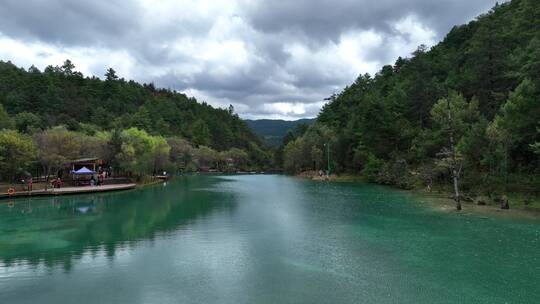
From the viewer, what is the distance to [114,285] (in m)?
12.7

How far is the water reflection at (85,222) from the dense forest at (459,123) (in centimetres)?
1906

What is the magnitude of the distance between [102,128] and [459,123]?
2937 inches

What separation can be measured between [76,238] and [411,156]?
147 feet

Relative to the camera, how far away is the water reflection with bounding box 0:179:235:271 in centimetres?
1739

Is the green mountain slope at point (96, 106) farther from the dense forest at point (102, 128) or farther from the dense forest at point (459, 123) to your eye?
the dense forest at point (459, 123)

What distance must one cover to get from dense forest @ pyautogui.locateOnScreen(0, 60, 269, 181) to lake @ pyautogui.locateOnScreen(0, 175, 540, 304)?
17.0m

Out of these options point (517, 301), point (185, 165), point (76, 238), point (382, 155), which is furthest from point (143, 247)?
point (185, 165)

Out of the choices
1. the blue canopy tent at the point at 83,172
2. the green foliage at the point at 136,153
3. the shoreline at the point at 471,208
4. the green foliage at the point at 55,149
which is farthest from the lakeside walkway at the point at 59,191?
the shoreline at the point at 471,208

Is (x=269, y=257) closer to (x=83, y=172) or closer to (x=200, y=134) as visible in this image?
(x=83, y=172)

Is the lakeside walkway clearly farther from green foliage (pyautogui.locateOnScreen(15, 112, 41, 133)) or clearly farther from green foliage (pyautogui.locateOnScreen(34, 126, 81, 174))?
green foliage (pyautogui.locateOnScreen(15, 112, 41, 133))

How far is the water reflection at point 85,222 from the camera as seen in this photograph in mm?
17391

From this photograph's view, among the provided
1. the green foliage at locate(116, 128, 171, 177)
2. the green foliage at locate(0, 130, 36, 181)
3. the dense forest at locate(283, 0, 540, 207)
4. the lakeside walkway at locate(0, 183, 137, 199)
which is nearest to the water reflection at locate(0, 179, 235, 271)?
the lakeside walkway at locate(0, 183, 137, 199)

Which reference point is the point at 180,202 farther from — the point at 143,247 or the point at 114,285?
the point at 114,285

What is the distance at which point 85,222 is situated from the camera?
25047 millimetres
